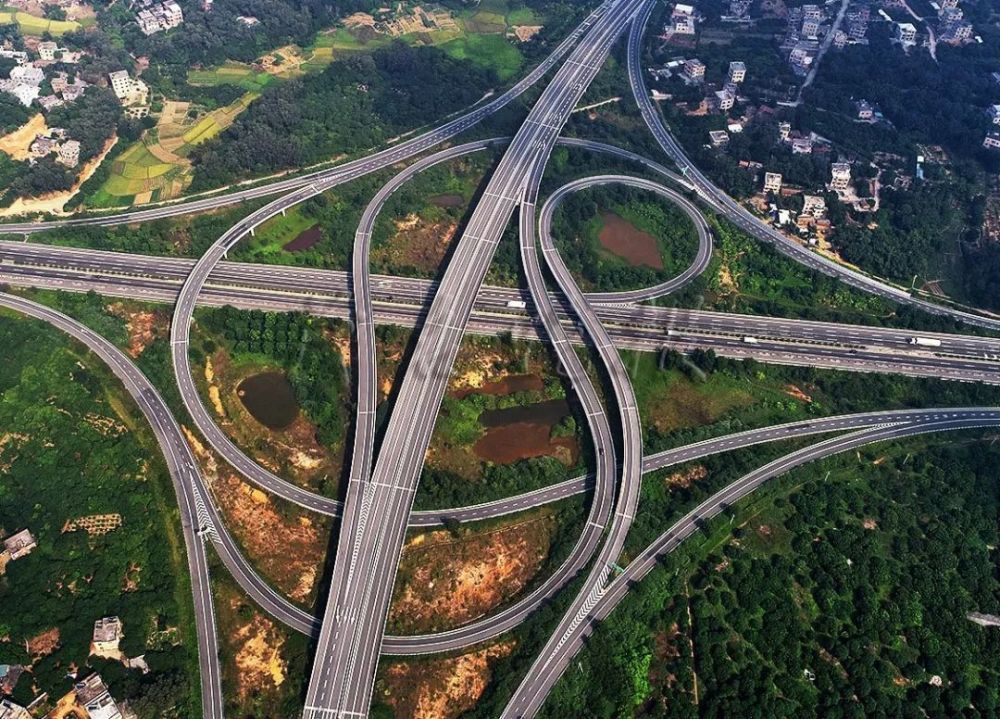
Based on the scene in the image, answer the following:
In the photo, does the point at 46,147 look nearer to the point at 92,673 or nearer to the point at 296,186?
the point at 296,186

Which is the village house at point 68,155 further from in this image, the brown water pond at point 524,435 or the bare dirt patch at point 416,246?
the brown water pond at point 524,435

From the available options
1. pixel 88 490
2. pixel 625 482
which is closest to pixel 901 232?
pixel 625 482

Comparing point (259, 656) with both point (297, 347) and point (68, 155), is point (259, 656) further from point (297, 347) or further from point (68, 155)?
point (68, 155)

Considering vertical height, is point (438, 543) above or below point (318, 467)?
below

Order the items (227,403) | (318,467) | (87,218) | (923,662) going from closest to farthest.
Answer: (923,662)
(318,467)
(227,403)
(87,218)

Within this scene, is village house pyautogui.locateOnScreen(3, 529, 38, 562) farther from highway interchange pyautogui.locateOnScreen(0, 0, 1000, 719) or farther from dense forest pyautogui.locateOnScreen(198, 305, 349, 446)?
dense forest pyautogui.locateOnScreen(198, 305, 349, 446)

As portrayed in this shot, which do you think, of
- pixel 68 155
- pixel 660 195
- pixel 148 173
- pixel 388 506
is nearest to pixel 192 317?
pixel 148 173
